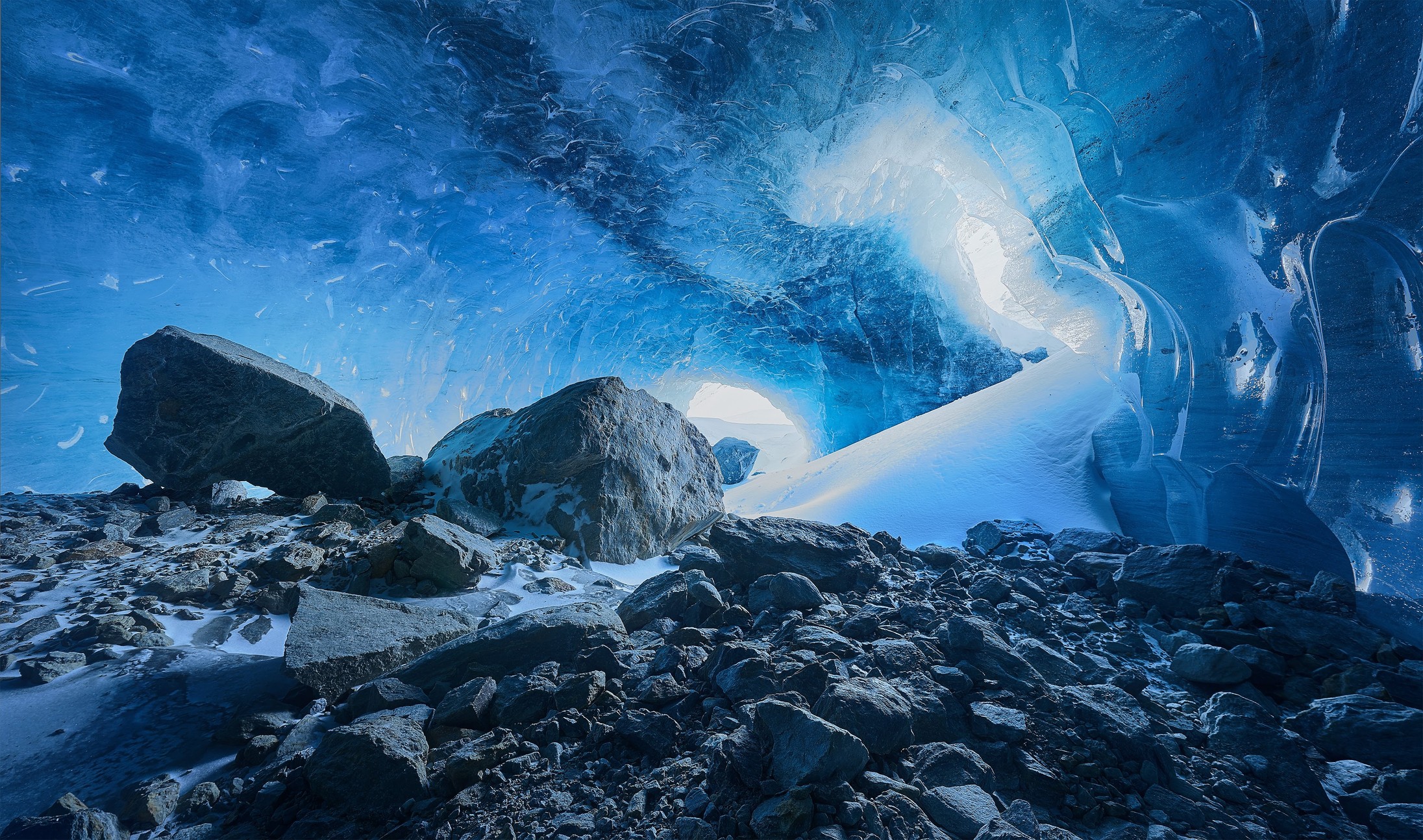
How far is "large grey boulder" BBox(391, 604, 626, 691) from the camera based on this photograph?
1775 millimetres

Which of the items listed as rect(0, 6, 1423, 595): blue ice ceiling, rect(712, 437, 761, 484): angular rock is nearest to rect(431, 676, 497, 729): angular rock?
rect(0, 6, 1423, 595): blue ice ceiling

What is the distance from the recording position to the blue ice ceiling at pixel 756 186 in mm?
2508

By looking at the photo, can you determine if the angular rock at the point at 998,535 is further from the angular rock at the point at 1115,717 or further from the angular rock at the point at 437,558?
the angular rock at the point at 437,558

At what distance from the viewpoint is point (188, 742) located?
147cm

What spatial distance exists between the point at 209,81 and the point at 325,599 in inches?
167

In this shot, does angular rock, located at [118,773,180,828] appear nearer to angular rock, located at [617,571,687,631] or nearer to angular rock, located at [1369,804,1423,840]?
angular rock, located at [617,571,687,631]

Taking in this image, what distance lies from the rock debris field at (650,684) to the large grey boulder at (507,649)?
0.04 feet

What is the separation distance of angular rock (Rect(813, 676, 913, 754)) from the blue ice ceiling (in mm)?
2715

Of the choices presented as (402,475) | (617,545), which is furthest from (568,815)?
(402,475)

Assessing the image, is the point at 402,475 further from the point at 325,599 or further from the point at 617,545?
the point at 325,599

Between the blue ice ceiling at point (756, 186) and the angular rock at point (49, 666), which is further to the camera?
the blue ice ceiling at point (756, 186)

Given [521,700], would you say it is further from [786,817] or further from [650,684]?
[786,817]

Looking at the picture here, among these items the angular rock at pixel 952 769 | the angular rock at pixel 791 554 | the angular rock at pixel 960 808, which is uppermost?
the angular rock at pixel 791 554

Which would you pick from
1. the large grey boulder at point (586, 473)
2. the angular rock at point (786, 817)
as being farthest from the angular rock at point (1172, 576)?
the large grey boulder at point (586, 473)
